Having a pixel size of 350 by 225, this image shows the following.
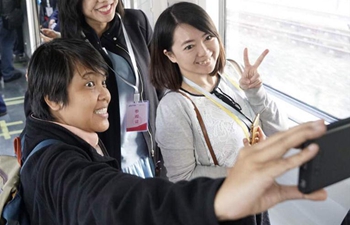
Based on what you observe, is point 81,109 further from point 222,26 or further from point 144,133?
point 222,26

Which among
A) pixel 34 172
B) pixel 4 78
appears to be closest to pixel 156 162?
pixel 34 172

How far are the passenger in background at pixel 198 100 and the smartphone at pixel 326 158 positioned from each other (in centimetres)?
88

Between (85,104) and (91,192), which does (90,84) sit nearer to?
(85,104)

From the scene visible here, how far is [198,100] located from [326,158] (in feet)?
3.13

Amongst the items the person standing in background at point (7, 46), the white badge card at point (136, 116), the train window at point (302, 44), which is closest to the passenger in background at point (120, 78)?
the white badge card at point (136, 116)

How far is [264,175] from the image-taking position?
62 cm

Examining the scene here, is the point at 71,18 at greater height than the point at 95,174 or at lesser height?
greater

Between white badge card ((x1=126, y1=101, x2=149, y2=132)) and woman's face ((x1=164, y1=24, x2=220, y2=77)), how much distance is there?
0.26 meters

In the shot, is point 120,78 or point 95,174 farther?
point 120,78

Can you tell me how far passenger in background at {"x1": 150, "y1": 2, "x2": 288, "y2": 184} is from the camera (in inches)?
57.6

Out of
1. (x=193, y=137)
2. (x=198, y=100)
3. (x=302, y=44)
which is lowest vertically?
(x=193, y=137)

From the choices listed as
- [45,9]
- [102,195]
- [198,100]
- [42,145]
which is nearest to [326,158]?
[102,195]

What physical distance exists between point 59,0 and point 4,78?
3944 millimetres

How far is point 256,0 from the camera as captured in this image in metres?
2.17
